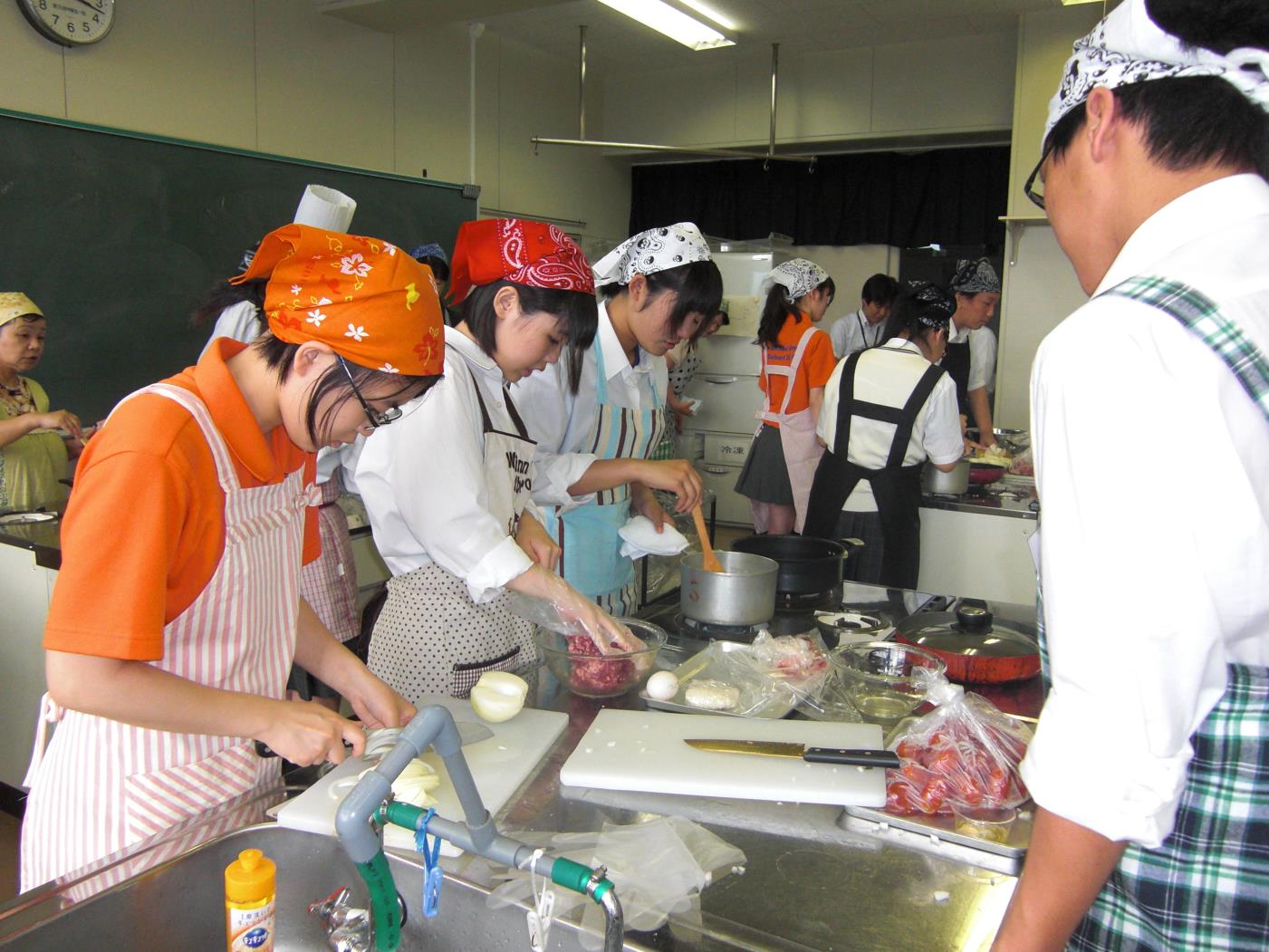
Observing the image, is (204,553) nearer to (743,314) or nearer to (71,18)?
(71,18)

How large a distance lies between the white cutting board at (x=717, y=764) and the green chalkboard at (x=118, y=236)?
10.1 feet

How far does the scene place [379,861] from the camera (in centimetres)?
84

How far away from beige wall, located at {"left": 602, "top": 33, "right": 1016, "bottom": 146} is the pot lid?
4846 mm

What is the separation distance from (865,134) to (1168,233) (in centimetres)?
566

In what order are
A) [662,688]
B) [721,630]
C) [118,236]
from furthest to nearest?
[118,236]
[721,630]
[662,688]

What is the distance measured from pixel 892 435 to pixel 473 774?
234 cm

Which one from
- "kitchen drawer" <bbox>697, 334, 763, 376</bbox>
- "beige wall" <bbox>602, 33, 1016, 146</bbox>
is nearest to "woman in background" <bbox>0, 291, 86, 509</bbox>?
"kitchen drawer" <bbox>697, 334, 763, 376</bbox>

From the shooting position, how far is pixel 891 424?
3176 millimetres

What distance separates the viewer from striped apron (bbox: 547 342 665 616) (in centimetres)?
226

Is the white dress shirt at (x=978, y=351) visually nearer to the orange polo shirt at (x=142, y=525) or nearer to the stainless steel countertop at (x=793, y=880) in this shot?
the stainless steel countertop at (x=793, y=880)

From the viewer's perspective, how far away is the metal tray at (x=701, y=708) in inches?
55.0

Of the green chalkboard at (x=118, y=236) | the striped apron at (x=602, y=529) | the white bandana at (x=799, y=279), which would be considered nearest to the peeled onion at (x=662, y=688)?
the striped apron at (x=602, y=529)

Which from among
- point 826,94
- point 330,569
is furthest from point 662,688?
point 826,94

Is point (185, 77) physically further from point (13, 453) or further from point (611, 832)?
point (611, 832)
